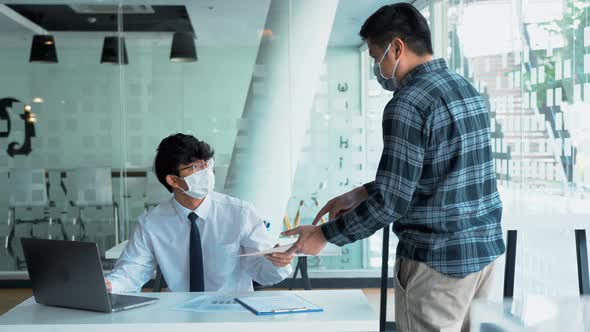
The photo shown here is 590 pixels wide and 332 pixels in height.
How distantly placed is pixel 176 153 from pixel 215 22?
391cm

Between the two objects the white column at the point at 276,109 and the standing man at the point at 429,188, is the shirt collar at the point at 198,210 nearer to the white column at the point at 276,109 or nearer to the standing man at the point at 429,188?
the standing man at the point at 429,188

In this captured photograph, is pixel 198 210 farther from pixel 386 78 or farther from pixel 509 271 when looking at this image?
pixel 509 271

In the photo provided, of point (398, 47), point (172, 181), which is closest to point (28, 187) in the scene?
point (172, 181)

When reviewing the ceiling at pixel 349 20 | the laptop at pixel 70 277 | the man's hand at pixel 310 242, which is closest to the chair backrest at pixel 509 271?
the man's hand at pixel 310 242

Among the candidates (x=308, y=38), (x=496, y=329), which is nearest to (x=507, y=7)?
(x=308, y=38)

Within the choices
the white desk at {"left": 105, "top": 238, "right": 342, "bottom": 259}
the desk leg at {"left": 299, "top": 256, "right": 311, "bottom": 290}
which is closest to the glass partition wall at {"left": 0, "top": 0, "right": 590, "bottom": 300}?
the desk leg at {"left": 299, "top": 256, "right": 311, "bottom": 290}

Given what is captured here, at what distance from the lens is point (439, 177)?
2146 mm

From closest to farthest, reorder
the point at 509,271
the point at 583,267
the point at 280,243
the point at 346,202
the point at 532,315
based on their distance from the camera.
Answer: the point at 532,315
the point at 346,202
the point at 583,267
the point at 509,271
the point at 280,243

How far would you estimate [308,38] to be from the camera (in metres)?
6.59

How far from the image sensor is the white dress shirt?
117 inches

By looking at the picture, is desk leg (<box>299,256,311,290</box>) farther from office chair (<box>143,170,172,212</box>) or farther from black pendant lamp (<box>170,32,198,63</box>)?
black pendant lamp (<box>170,32,198,63</box>)

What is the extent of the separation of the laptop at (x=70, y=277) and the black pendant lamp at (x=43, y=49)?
15.7 ft

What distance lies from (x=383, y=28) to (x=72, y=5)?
5.14 metres

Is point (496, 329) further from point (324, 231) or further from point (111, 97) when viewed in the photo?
point (111, 97)
